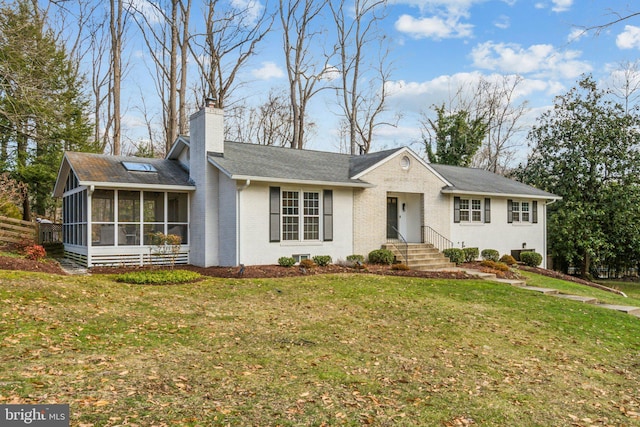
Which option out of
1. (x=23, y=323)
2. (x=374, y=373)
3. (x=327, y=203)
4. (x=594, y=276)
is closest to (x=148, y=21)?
(x=327, y=203)

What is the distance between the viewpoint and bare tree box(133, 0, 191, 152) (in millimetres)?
22562

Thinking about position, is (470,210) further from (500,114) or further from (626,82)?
(500,114)

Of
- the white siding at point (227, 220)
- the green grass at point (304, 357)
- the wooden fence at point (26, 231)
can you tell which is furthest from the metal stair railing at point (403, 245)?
the wooden fence at point (26, 231)

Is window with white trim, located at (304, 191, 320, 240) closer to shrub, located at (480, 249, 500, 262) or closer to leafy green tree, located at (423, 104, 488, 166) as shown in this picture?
shrub, located at (480, 249, 500, 262)

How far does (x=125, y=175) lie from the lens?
14.5 m

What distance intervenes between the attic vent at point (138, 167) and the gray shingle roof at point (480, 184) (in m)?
11.8

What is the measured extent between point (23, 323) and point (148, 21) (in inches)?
934

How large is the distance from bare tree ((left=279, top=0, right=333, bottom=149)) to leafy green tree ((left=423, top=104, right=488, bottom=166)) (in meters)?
10.2

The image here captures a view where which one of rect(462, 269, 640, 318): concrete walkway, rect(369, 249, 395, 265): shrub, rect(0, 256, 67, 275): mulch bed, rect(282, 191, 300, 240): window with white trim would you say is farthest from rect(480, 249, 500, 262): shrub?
rect(0, 256, 67, 275): mulch bed

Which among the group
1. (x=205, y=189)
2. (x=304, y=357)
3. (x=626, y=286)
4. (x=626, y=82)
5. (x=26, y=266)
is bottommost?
(x=626, y=286)

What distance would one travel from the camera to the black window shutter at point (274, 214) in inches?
570

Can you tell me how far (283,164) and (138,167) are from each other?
16.6 ft

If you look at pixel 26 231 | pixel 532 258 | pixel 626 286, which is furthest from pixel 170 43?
pixel 626 286

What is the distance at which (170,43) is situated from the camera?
26.2 m
